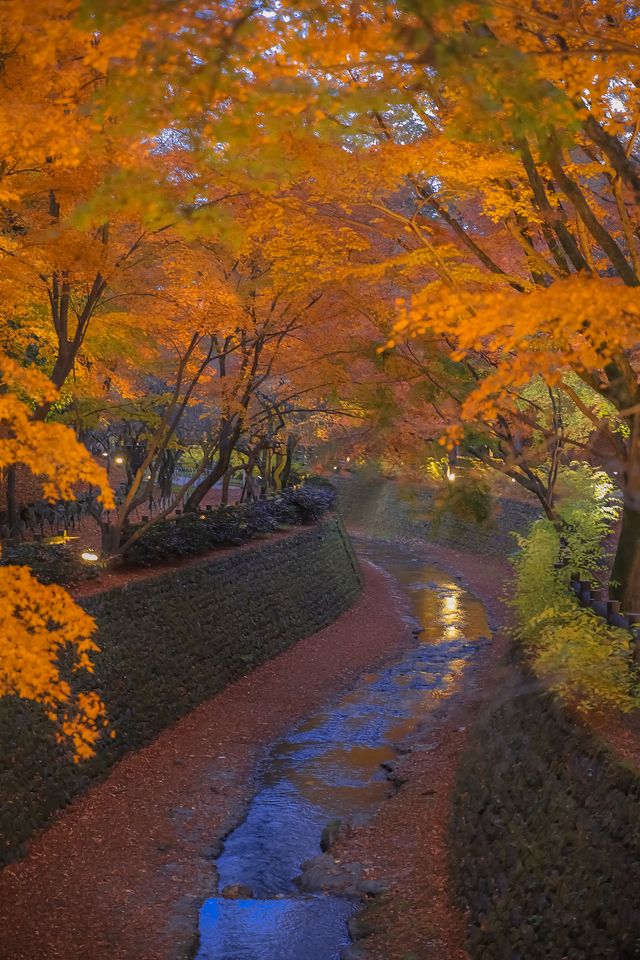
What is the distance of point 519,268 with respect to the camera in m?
13.8

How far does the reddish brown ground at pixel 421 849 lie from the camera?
8.21 metres

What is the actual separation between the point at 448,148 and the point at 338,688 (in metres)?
11.3

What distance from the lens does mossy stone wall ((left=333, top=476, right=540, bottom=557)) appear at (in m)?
31.2

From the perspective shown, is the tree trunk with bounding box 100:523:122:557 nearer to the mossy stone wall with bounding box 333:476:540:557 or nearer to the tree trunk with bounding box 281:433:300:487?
the mossy stone wall with bounding box 333:476:540:557

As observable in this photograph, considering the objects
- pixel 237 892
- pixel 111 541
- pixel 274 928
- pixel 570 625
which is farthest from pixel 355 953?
pixel 111 541

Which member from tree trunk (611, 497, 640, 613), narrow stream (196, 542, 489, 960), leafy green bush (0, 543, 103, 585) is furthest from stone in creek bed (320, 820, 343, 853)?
leafy green bush (0, 543, 103, 585)

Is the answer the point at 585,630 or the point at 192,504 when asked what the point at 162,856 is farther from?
the point at 192,504

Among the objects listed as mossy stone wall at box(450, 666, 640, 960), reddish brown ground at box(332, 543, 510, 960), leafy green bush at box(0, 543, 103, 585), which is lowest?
reddish brown ground at box(332, 543, 510, 960)

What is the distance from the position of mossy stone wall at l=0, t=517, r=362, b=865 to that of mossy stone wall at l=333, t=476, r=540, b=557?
8.59 metres

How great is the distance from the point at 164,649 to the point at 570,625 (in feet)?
23.3

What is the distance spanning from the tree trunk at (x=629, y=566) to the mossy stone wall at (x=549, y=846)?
179 centimetres

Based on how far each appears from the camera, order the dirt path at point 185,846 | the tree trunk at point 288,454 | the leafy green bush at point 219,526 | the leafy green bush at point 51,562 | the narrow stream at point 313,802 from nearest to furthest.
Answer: the dirt path at point 185,846
the narrow stream at point 313,802
the leafy green bush at point 51,562
the leafy green bush at point 219,526
the tree trunk at point 288,454

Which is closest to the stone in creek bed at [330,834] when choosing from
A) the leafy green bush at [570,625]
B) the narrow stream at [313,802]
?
the narrow stream at [313,802]

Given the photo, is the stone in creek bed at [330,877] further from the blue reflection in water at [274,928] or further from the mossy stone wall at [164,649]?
Result: the mossy stone wall at [164,649]
